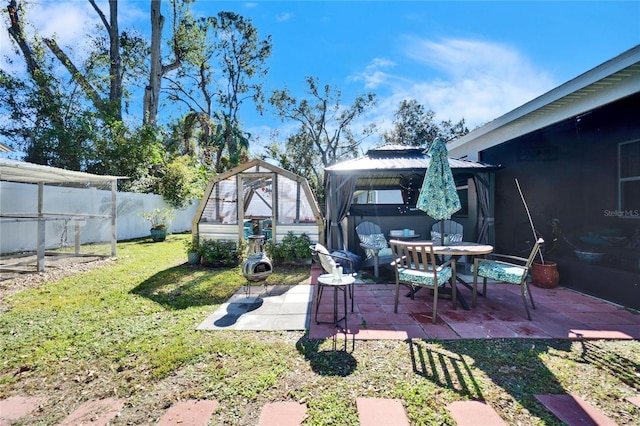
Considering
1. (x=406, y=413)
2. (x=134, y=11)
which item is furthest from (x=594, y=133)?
(x=134, y=11)

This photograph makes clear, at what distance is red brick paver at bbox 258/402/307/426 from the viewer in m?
1.85

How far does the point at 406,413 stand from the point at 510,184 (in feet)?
23.1

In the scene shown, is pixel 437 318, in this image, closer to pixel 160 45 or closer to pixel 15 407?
pixel 15 407

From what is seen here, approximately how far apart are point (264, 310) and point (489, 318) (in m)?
3.10

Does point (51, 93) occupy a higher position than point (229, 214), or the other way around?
point (51, 93)

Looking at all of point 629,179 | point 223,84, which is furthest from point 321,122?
point 629,179

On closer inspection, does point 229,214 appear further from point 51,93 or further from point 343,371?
point 51,93

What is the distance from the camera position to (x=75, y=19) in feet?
47.0

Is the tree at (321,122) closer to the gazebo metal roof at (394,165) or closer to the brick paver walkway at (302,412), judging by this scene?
the gazebo metal roof at (394,165)

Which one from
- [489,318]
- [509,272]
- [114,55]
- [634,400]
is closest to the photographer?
[634,400]

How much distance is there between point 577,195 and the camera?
19.7 feet

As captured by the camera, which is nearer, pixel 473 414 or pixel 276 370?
pixel 473 414

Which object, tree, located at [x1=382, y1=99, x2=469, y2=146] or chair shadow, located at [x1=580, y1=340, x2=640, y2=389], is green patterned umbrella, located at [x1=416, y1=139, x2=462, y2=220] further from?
tree, located at [x1=382, y1=99, x2=469, y2=146]

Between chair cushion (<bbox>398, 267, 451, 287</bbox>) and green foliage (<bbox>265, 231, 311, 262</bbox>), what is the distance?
10.5 ft
